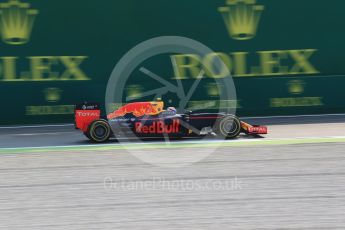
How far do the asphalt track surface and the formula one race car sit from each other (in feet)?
1.25

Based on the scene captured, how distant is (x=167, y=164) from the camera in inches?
344

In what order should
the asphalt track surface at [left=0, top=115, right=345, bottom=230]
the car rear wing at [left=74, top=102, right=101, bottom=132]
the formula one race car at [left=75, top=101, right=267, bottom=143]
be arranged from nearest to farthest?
1. the asphalt track surface at [left=0, top=115, right=345, bottom=230]
2. the formula one race car at [left=75, top=101, right=267, bottom=143]
3. the car rear wing at [left=74, top=102, right=101, bottom=132]

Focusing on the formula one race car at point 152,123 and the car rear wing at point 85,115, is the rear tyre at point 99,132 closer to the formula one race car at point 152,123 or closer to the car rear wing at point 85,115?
the formula one race car at point 152,123

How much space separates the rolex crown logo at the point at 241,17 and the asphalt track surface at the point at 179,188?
4.42 metres

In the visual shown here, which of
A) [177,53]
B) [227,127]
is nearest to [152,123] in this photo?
[227,127]

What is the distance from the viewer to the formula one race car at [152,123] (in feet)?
35.0

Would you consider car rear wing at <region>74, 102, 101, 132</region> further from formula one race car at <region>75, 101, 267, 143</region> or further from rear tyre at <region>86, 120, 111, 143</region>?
rear tyre at <region>86, 120, 111, 143</region>

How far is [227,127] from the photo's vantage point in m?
10.7

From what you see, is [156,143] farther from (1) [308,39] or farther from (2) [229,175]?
(1) [308,39]

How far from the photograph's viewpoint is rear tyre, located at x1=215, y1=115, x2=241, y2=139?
10.7 metres

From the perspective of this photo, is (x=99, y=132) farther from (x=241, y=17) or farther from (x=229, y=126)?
(x=241, y=17)

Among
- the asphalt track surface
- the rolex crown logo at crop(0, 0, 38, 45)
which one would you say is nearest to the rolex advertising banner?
the rolex crown logo at crop(0, 0, 38, 45)

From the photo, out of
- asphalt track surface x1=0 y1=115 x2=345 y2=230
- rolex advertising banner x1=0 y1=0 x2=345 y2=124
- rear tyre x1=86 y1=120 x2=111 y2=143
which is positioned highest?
rolex advertising banner x1=0 y1=0 x2=345 y2=124

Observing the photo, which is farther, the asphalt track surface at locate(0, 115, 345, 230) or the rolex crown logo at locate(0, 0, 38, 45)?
the rolex crown logo at locate(0, 0, 38, 45)
